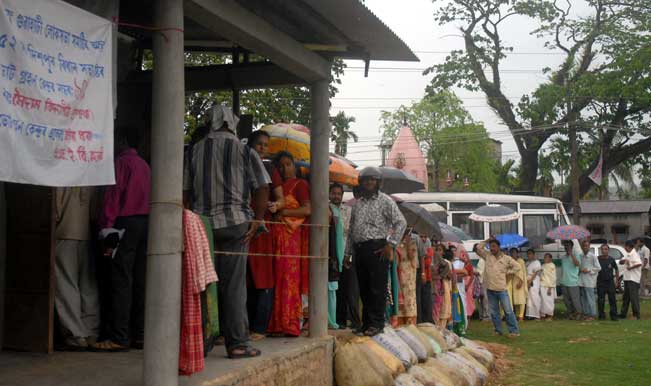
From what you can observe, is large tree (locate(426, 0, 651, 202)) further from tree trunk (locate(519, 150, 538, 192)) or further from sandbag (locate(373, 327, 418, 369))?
sandbag (locate(373, 327, 418, 369))

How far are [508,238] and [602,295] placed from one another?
9.79 ft

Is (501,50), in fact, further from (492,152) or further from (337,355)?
(337,355)

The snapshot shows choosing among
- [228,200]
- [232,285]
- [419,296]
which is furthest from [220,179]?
[419,296]

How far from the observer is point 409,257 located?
11.5 meters

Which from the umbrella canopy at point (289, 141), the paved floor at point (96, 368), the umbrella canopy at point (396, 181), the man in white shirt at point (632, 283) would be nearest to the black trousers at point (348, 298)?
the umbrella canopy at point (289, 141)

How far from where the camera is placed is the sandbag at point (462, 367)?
30.4ft

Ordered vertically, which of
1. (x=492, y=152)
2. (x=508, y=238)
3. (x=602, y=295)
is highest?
(x=492, y=152)

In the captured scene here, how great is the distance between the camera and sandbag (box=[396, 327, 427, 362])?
9.13m

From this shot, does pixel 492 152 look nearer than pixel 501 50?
No

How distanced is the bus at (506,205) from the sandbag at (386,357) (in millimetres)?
14939

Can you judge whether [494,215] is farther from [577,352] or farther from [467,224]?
[577,352]

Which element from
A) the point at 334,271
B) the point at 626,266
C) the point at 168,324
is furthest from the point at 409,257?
the point at 626,266

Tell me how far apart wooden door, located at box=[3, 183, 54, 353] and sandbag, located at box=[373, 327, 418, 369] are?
3.55 meters

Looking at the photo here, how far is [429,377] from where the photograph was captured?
8383 millimetres
